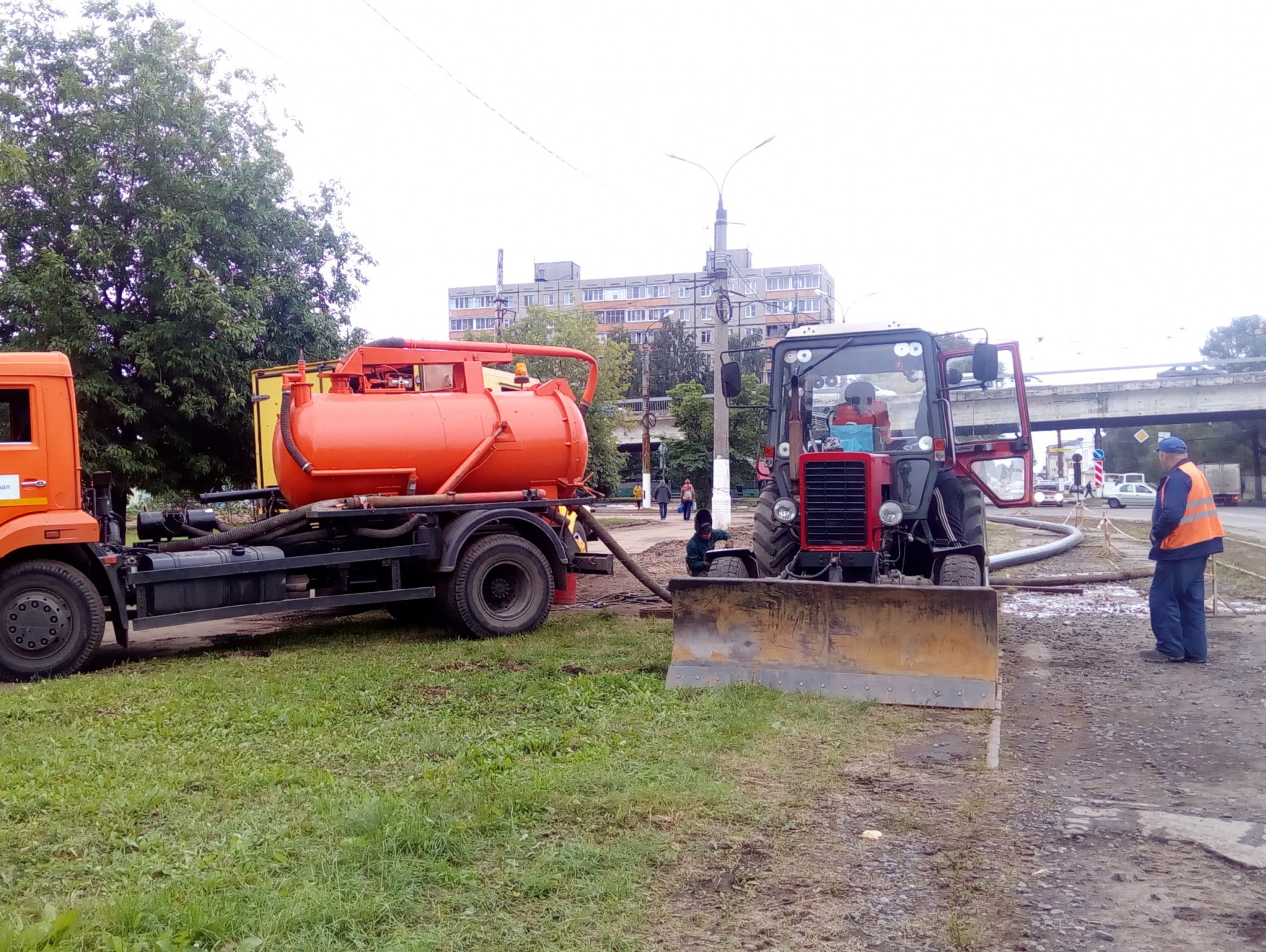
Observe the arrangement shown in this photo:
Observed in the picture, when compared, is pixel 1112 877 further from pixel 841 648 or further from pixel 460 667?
pixel 460 667

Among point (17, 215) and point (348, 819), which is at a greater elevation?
point (17, 215)

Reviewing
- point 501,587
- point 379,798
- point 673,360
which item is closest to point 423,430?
point 501,587

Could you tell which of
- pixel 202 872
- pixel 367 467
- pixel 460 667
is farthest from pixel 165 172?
pixel 202 872

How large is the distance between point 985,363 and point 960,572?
1.64m

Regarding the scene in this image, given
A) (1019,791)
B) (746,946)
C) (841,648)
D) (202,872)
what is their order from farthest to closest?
1. (841,648)
2. (1019,791)
3. (202,872)
4. (746,946)

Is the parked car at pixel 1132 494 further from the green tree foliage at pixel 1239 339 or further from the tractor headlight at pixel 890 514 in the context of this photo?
the tractor headlight at pixel 890 514

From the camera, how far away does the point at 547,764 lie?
537cm

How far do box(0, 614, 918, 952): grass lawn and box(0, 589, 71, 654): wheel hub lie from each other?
0.41 metres

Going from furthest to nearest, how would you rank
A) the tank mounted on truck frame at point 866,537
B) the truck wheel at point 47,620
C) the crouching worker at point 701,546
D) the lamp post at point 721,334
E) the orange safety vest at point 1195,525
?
the lamp post at point 721,334, the crouching worker at point 701,546, the orange safety vest at point 1195,525, the truck wheel at point 47,620, the tank mounted on truck frame at point 866,537

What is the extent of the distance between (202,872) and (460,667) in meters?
4.59

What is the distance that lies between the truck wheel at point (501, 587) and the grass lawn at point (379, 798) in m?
1.83

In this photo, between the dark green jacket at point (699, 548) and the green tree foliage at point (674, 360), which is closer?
the dark green jacket at point (699, 548)

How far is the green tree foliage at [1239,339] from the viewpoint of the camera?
3012 inches

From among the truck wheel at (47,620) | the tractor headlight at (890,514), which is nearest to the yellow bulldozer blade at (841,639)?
the tractor headlight at (890,514)
